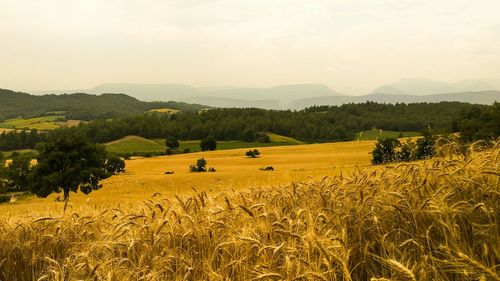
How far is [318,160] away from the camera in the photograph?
3204 inches

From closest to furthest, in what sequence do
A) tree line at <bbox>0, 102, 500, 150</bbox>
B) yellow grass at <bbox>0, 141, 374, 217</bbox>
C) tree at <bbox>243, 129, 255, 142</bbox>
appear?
yellow grass at <bbox>0, 141, 374, 217</bbox>, tree at <bbox>243, 129, 255, 142</bbox>, tree line at <bbox>0, 102, 500, 150</bbox>

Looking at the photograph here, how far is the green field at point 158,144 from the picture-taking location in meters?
138

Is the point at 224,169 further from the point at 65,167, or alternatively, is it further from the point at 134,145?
the point at 134,145

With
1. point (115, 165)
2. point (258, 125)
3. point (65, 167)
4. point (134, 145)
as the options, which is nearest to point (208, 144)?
point (134, 145)

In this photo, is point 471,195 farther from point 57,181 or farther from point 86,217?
point 57,181

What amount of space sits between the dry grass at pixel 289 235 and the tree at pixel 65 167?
49.4 metres

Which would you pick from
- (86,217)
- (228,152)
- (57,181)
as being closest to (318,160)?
(228,152)

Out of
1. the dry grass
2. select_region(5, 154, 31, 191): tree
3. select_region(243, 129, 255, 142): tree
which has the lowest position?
select_region(5, 154, 31, 191): tree

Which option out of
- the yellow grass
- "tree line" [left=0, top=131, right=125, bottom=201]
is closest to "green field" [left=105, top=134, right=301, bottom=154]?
the yellow grass

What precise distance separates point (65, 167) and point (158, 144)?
98.5 meters

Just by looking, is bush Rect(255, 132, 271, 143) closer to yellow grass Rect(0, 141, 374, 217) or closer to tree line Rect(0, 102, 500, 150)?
tree line Rect(0, 102, 500, 150)

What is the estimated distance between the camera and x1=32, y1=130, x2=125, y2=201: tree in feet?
173

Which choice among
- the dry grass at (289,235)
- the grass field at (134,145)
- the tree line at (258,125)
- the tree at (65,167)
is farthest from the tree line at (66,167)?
the tree line at (258,125)

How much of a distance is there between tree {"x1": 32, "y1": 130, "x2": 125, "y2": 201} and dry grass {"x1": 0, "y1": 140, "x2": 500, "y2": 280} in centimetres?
4939
